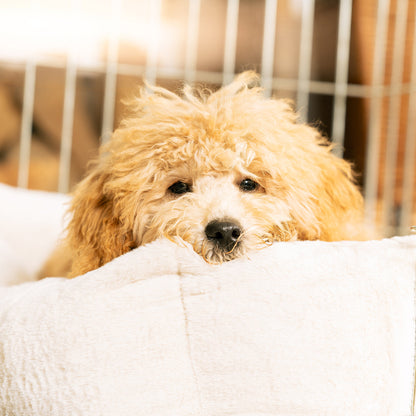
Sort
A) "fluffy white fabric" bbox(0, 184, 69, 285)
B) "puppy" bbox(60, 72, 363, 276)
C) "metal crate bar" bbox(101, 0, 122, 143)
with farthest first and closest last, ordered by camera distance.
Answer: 1. "metal crate bar" bbox(101, 0, 122, 143)
2. "fluffy white fabric" bbox(0, 184, 69, 285)
3. "puppy" bbox(60, 72, 363, 276)

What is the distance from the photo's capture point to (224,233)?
1.12 m

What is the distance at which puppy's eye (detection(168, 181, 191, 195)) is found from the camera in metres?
1.37

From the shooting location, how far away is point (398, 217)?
2818 mm

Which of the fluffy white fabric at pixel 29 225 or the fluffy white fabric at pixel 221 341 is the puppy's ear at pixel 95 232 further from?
the fluffy white fabric at pixel 29 225

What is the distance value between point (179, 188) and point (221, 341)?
24.2 inches

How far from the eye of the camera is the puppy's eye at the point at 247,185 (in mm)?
1365

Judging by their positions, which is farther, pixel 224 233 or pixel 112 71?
pixel 112 71

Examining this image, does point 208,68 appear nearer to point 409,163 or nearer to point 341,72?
Answer: point 341,72

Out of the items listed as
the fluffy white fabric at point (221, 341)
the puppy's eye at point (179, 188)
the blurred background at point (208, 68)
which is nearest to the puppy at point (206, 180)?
the puppy's eye at point (179, 188)

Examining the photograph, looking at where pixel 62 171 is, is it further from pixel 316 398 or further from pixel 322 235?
pixel 316 398

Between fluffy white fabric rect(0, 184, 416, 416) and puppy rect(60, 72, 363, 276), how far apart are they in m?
0.37

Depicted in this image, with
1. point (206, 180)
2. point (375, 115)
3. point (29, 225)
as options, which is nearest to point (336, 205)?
point (206, 180)

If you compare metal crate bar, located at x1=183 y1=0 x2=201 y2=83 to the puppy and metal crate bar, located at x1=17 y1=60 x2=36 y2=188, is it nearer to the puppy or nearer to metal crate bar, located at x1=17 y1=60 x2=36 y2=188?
metal crate bar, located at x1=17 y1=60 x2=36 y2=188

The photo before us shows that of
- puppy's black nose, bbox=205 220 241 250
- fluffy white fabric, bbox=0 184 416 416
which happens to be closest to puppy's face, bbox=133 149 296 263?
puppy's black nose, bbox=205 220 241 250
